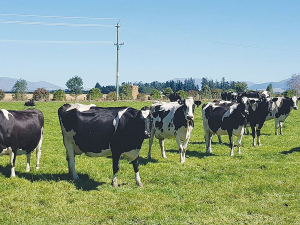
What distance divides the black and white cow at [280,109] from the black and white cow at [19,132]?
16.9m

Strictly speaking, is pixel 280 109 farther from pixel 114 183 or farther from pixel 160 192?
pixel 114 183

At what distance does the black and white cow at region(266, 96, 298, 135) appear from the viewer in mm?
25109

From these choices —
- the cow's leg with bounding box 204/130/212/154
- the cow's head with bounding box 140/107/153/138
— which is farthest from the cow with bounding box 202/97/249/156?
the cow's head with bounding box 140/107/153/138

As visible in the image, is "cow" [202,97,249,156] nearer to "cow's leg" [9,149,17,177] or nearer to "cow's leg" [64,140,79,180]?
"cow's leg" [64,140,79,180]

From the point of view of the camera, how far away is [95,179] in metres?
11.6

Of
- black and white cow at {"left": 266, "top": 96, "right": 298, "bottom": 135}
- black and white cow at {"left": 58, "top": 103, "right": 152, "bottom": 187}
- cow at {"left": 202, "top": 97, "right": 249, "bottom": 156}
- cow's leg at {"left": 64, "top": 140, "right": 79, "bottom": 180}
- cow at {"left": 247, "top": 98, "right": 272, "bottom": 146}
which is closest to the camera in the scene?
black and white cow at {"left": 58, "top": 103, "right": 152, "bottom": 187}

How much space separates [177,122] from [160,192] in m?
5.13

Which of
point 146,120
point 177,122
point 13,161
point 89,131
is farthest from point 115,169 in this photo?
point 177,122

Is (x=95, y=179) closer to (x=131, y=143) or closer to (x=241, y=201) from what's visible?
(x=131, y=143)

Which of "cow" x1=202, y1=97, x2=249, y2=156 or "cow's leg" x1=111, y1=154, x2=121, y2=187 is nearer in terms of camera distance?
"cow's leg" x1=111, y1=154, x2=121, y2=187

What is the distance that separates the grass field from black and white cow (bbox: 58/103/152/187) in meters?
0.92

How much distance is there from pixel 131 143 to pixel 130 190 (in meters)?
1.46

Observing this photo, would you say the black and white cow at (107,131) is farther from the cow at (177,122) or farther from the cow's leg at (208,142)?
the cow's leg at (208,142)

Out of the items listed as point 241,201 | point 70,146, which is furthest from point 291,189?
point 70,146
